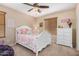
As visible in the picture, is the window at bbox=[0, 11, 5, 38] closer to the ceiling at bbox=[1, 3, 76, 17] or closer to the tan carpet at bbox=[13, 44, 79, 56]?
the ceiling at bbox=[1, 3, 76, 17]

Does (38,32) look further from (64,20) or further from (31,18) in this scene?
(64,20)

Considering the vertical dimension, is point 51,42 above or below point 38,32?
below

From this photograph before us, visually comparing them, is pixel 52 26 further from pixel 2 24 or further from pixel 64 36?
pixel 2 24

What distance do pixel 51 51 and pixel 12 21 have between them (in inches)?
27.4

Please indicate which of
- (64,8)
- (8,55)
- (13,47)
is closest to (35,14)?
(64,8)

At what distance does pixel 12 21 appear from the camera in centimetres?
195

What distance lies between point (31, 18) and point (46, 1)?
32 centimetres

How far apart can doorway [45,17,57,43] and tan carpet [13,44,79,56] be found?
0.11 meters

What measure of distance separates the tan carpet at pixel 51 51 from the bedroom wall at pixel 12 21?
0.15 meters

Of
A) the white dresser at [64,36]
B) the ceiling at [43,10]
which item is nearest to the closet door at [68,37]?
the white dresser at [64,36]

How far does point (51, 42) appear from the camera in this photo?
1.94 metres

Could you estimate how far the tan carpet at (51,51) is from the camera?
75.3 inches

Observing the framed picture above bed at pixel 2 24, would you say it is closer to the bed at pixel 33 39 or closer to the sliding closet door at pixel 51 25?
the bed at pixel 33 39

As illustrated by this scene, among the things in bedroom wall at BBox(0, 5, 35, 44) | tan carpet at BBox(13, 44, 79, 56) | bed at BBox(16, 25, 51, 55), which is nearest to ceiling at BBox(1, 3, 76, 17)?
bedroom wall at BBox(0, 5, 35, 44)
